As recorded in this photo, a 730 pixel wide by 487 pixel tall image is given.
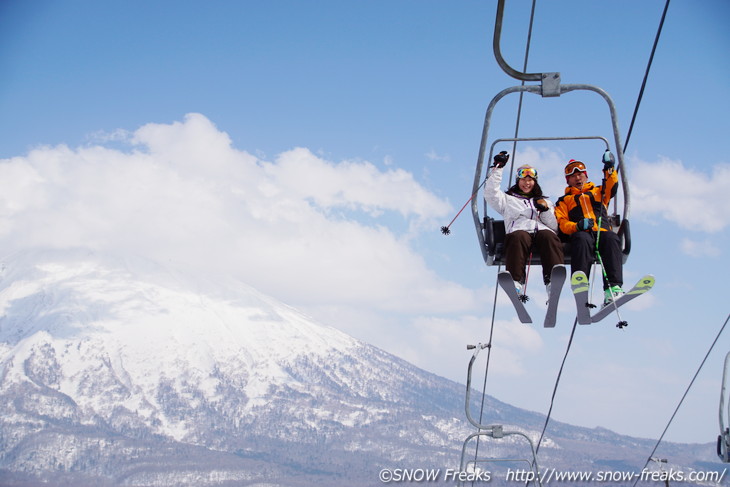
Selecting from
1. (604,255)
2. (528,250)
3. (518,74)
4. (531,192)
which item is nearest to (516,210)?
(531,192)

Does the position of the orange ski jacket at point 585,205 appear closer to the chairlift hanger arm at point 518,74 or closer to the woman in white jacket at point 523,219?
the woman in white jacket at point 523,219

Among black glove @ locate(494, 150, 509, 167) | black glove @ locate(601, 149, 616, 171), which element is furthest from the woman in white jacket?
black glove @ locate(601, 149, 616, 171)

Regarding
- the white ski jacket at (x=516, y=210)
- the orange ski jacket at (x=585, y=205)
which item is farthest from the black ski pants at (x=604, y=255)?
the white ski jacket at (x=516, y=210)

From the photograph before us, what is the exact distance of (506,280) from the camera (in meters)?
7.05

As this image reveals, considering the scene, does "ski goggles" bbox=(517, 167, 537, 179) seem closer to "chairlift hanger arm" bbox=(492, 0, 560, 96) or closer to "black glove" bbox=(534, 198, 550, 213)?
"black glove" bbox=(534, 198, 550, 213)

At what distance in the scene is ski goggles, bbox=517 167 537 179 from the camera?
7.65m

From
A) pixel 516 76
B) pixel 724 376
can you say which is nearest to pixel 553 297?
pixel 724 376

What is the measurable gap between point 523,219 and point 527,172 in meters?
0.49

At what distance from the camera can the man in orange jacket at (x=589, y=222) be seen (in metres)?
7.04

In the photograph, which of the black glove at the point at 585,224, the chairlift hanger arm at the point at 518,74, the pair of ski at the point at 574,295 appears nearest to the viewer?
the chairlift hanger arm at the point at 518,74

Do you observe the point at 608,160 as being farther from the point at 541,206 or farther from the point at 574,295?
the point at 574,295

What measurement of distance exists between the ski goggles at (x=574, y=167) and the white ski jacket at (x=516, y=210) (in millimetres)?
343

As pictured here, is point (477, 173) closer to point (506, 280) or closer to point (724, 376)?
point (506, 280)

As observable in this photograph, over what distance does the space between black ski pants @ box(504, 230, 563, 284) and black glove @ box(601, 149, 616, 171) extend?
2.50 ft
